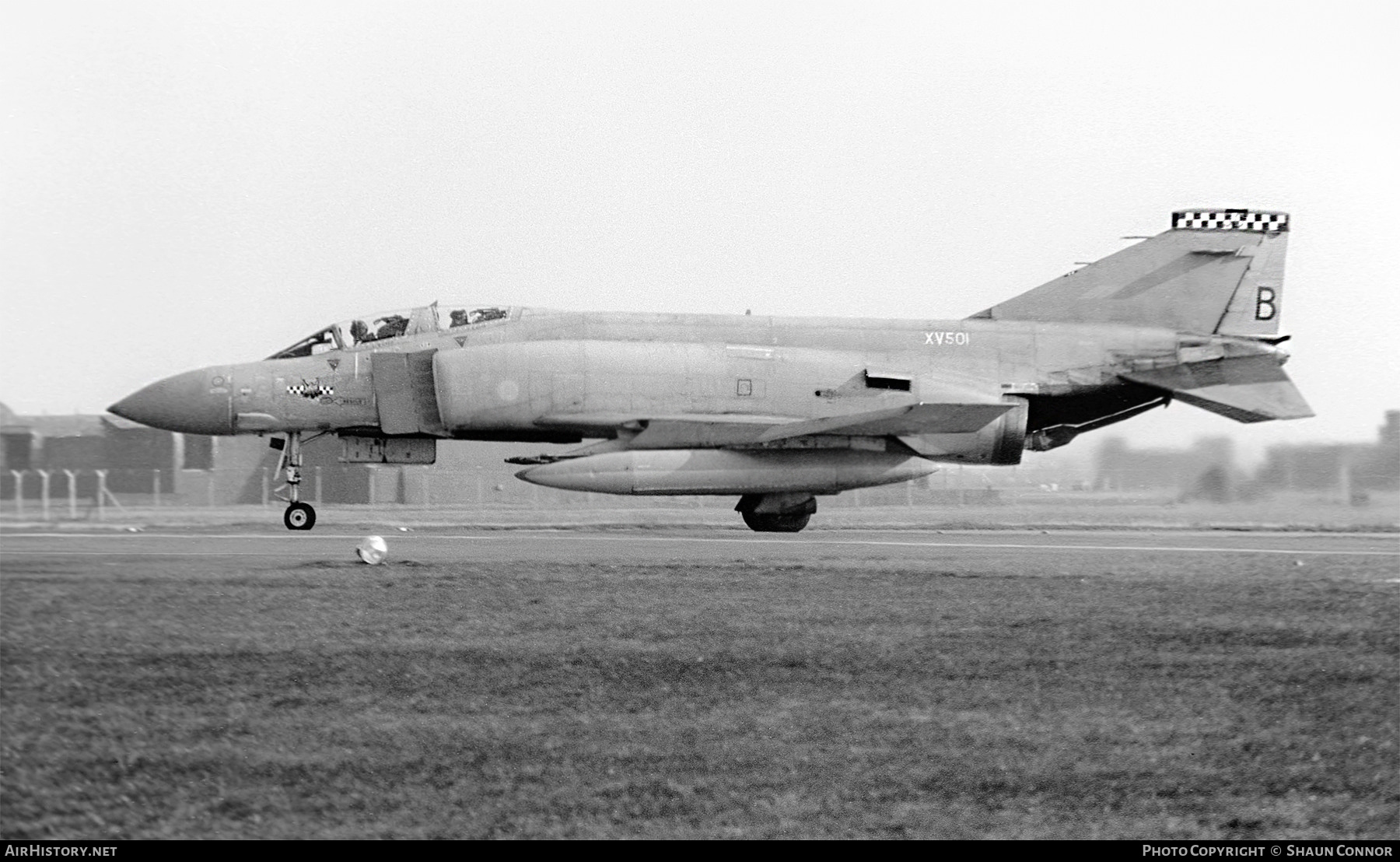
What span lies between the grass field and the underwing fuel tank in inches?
234

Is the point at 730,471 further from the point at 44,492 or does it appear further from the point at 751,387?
the point at 44,492

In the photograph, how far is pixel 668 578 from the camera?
11.7m

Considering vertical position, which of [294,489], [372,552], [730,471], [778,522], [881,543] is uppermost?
[730,471]

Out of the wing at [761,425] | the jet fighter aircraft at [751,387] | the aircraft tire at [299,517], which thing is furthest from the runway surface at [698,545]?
the wing at [761,425]

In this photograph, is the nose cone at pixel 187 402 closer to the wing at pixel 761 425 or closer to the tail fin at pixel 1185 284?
the wing at pixel 761 425

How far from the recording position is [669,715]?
22.7 feet

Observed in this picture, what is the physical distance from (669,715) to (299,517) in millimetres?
12017

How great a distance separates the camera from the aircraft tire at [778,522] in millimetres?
18859

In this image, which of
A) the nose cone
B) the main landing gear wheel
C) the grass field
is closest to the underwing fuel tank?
the main landing gear wheel

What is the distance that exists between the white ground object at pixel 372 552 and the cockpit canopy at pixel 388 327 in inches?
260

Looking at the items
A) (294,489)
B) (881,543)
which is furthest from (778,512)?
(294,489)
